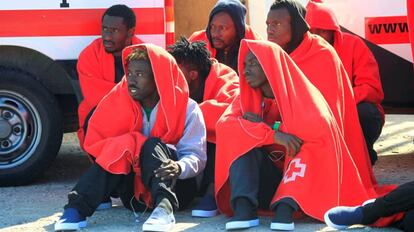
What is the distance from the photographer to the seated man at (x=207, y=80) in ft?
21.0

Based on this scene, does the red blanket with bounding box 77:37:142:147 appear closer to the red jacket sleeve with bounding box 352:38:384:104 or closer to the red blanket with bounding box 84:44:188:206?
the red blanket with bounding box 84:44:188:206

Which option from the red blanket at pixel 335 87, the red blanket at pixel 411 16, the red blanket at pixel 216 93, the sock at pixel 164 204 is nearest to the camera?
the sock at pixel 164 204

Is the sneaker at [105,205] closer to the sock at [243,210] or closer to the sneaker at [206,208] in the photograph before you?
the sneaker at [206,208]

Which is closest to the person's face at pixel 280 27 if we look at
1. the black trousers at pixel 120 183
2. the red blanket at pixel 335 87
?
the red blanket at pixel 335 87

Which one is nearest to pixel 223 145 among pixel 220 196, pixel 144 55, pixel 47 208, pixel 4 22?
pixel 220 196

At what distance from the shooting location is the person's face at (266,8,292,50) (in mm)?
6516

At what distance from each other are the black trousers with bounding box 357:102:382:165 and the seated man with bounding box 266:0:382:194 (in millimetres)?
510

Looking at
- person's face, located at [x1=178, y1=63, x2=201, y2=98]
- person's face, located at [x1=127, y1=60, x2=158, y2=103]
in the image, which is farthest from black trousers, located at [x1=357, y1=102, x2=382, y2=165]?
person's face, located at [x1=127, y1=60, x2=158, y2=103]

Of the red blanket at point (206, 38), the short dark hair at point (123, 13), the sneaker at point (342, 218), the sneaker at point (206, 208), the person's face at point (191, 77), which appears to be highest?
the short dark hair at point (123, 13)

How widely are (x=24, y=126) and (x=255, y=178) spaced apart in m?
2.09

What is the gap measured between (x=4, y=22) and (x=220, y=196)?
2.03m

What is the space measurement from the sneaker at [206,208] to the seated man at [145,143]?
109 millimetres

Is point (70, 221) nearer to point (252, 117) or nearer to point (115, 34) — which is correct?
point (252, 117)

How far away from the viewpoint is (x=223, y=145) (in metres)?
5.88
